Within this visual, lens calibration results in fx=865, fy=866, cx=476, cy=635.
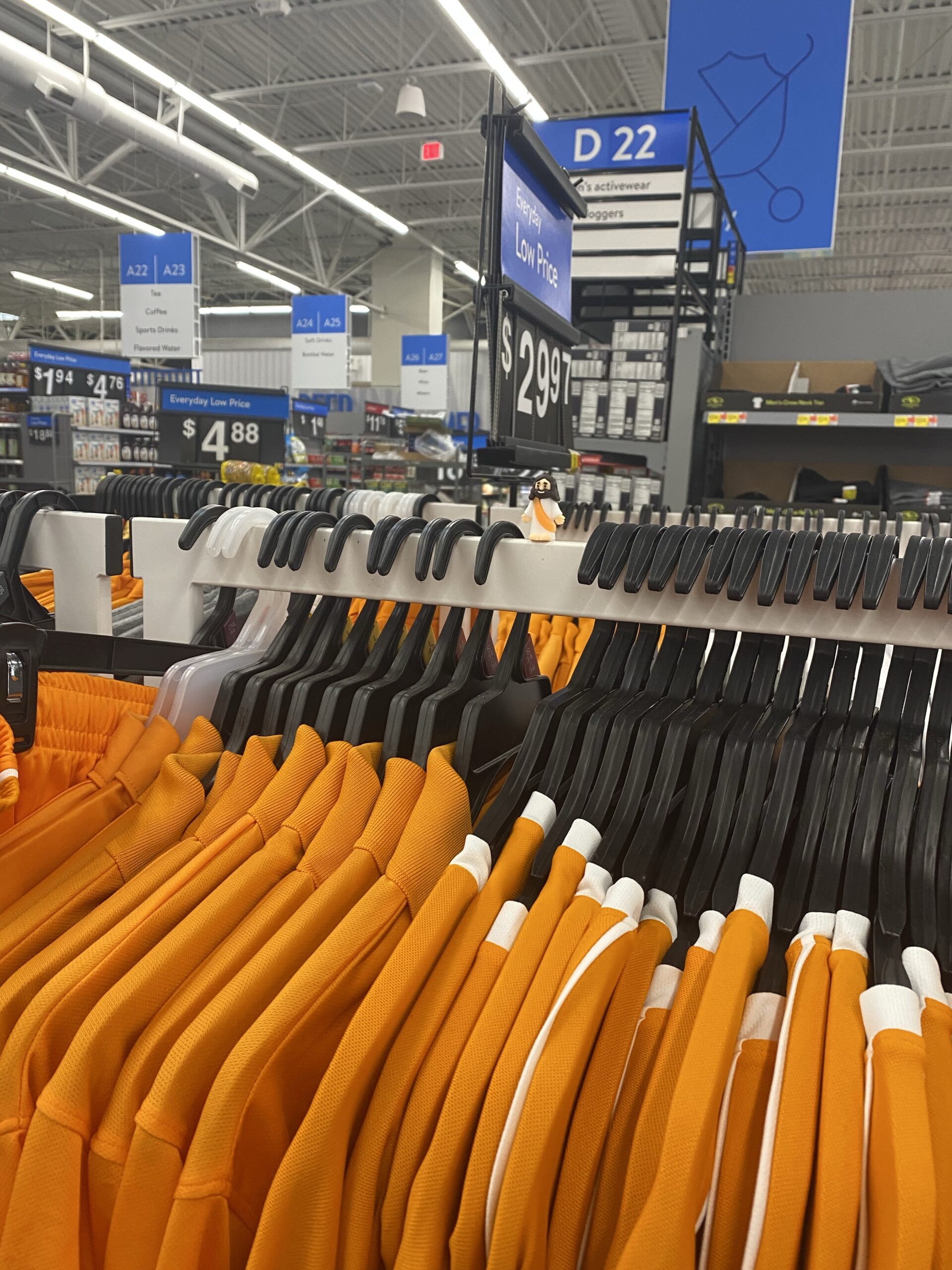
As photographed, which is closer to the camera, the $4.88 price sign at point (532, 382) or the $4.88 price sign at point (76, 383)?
the $4.88 price sign at point (532, 382)

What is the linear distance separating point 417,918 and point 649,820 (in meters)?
0.32

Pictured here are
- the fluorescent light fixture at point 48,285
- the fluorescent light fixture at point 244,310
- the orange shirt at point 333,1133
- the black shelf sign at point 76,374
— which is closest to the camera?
the orange shirt at point 333,1133

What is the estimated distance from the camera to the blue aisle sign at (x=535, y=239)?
1.74m

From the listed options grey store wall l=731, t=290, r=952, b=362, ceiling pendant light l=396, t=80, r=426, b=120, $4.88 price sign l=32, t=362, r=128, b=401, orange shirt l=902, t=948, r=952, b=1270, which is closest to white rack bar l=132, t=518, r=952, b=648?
orange shirt l=902, t=948, r=952, b=1270

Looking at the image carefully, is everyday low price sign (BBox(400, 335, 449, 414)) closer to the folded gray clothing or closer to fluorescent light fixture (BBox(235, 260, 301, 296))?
fluorescent light fixture (BBox(235, 260, 301, 296))

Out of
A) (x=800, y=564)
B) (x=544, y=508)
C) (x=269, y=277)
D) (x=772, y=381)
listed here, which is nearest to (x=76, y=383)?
(x=269, y=277)

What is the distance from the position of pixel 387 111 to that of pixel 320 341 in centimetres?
294

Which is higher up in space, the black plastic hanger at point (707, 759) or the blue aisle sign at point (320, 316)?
the blue aisle sign at point (320, 316)

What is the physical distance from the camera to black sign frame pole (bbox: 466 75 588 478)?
1653 mm

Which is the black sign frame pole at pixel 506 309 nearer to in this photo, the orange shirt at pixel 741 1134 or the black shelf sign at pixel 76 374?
the orange shirt at pixel 741 1134

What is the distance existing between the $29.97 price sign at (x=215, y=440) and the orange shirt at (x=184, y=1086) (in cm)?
495

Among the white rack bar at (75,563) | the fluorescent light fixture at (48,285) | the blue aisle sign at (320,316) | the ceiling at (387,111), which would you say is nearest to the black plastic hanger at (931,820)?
the white rack bar at (75,563)

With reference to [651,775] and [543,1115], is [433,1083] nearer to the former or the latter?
[543,1115]

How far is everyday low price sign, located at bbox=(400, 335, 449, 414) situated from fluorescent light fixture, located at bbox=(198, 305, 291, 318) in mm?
6808
